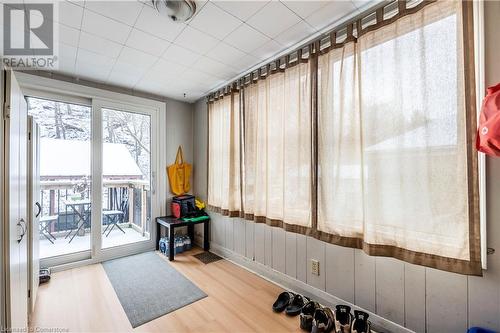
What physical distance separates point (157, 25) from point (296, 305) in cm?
263

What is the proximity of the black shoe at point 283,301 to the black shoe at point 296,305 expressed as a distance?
0.04 meters

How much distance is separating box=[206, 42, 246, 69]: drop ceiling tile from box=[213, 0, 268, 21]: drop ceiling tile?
0.45 meters

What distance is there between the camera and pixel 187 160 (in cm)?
392

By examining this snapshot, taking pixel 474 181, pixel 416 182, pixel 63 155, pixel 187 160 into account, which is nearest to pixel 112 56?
pixel 63 155

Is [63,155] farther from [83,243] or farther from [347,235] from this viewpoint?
[347,235]

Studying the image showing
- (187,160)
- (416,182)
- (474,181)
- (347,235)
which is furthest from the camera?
(187,160)

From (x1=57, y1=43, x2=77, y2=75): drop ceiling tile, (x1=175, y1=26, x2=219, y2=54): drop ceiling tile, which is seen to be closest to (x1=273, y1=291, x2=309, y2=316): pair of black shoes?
(x1=175, y1=26, x2=219, y2=54): drop ceiling tile

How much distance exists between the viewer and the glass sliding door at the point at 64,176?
2.82m

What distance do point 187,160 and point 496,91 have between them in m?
3.62

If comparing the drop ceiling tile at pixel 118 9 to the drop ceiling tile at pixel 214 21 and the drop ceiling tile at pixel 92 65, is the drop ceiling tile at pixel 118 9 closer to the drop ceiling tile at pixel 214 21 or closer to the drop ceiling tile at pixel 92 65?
the drop ceiling tile at pixel 214 21

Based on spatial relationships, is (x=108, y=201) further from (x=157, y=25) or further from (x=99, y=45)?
(x=157, y=25)

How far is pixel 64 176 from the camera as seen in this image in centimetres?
293

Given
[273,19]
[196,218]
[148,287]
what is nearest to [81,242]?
[148,287]

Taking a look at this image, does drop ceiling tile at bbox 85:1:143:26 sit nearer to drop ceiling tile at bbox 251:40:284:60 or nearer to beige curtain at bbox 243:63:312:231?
drop ceiling tile at bbox 251:40:284:60
